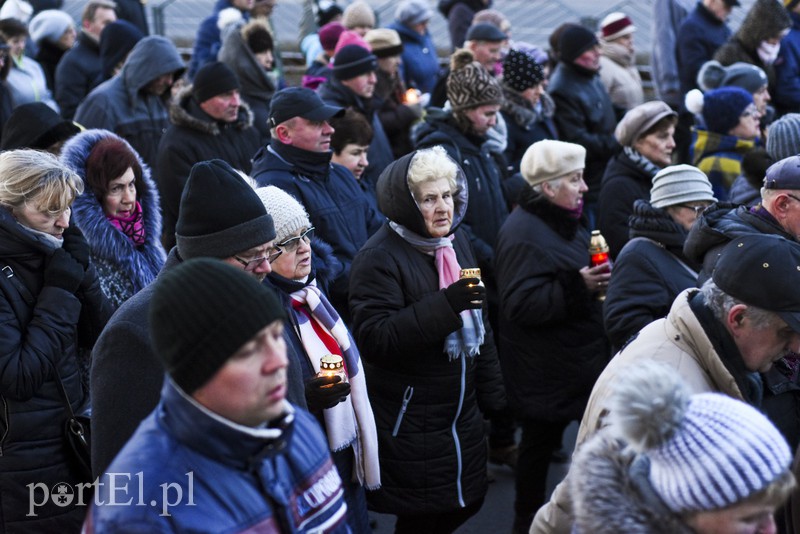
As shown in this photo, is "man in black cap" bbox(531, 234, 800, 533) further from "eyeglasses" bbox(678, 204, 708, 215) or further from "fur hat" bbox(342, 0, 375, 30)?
"fur hat" bbox(342, 0, 375, 30)

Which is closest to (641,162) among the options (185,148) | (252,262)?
(185,148)

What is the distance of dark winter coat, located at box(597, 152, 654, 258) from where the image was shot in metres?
6.15

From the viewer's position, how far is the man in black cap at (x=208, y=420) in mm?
2070

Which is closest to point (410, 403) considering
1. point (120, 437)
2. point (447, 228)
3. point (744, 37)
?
point (447, 228)

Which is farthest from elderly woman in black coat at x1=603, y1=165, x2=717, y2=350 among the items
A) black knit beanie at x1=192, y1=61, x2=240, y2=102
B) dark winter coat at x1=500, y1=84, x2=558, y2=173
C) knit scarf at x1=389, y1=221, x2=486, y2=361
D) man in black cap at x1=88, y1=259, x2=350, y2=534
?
black knit beanie at x1=192, y1=61, x2=240, y2=102

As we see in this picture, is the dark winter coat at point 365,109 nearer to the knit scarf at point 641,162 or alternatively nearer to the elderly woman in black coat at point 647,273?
the knit scarf at point 641,162

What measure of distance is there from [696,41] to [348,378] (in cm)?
685

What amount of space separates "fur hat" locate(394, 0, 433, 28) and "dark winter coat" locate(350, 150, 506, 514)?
221 inches

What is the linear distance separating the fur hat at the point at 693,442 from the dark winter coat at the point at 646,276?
2.10m

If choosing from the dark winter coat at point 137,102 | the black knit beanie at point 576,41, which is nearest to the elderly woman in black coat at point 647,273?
the black knit beanie at point 576,41

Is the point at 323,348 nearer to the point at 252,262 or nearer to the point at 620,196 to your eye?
the point at 252,262

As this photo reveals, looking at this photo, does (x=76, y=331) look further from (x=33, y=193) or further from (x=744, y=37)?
(x=744, y=37)

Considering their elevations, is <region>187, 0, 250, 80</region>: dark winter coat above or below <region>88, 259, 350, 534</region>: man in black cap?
below

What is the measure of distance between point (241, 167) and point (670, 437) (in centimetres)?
522
